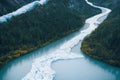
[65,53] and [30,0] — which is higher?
[30,0]

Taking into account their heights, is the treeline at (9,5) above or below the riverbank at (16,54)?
above

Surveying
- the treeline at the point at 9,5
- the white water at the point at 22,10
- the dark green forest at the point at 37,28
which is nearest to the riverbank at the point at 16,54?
the dark green forest at the point at 37,28

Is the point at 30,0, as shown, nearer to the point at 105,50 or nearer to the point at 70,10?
→ the point at 70,10

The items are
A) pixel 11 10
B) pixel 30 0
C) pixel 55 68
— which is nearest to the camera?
pixel 55 68

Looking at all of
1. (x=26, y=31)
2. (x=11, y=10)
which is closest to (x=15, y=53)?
(x=26, y=31)

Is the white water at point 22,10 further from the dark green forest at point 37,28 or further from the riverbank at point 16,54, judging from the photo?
the riverbank at point 16,54

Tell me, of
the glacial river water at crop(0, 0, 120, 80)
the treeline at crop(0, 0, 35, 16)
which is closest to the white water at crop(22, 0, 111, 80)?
the glacial river water at crop(0, 0, 120, 80)
